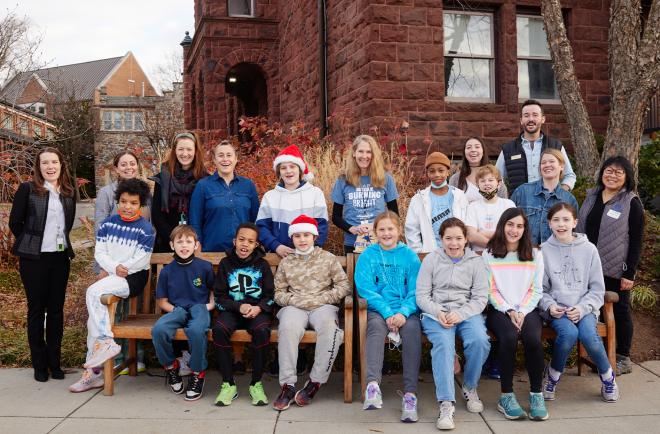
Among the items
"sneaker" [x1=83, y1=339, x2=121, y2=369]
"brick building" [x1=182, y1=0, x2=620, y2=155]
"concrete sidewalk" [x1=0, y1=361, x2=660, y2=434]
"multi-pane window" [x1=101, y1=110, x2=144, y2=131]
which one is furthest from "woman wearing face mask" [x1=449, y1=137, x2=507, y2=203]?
"multi-pane window" [x1=101, y1=110, x2=144, y2=131]

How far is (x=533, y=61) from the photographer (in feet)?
37.0

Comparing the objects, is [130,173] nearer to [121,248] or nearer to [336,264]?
[121,248]

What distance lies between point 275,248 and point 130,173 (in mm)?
1474

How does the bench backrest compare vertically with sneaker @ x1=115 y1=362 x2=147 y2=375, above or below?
above

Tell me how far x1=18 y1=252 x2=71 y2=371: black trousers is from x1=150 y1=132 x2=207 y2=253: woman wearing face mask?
0.86 metres

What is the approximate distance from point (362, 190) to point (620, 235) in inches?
85.9

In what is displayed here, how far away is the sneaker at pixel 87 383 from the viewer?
4887 mm

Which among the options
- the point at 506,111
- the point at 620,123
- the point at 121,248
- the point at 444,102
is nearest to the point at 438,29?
the point at 444,102

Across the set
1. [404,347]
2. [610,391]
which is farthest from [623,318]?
[404,347]

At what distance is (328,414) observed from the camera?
4.41 metres

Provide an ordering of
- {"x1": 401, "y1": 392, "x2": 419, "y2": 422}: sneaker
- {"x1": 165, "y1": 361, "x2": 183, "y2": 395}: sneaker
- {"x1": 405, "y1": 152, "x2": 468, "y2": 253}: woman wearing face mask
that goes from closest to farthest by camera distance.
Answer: {"x1": 401, "y1": 392, "x2": 419, "y2": 422}: sneaker, {"x1": 165, "y1": 361, "x2": 183, "y2": 395}: sneaker, {"x1": 405, "y1": 152, "x2": 468, "y2": 253}: woman wearing face mask

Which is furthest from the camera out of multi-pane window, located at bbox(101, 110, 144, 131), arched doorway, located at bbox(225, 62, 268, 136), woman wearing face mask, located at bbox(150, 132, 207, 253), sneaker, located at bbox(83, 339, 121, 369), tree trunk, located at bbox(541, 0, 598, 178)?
multi-pane window, located at bbox(101, 110, 144, 131)

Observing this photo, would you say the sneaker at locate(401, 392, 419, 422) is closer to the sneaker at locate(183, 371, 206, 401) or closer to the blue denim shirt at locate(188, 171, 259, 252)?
the sneaker at locate(183, 371, 206, 401)

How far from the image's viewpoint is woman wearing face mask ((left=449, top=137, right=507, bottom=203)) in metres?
5.55
